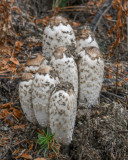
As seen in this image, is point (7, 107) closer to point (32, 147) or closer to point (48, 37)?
point (32, 147)

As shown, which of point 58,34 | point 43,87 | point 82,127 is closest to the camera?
point 43,87

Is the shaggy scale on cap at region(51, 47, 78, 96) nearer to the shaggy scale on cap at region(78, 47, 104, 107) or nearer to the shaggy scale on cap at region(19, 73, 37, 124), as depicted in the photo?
the shaggy scale on cap at region(78, 47, 104, 107)

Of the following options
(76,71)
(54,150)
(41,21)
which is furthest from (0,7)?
(54,150)

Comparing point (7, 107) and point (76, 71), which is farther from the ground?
point (76, 71)

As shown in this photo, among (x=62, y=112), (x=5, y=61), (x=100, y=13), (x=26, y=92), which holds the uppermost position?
(x=100, y=13)

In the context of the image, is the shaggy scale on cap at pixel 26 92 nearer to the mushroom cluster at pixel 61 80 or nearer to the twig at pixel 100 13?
the mushroom cluster at pixel 61 80

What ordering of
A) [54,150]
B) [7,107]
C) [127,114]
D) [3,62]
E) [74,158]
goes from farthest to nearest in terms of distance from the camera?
[3,62] → [7,107] → [127,114] → [74,158] → [54,150]

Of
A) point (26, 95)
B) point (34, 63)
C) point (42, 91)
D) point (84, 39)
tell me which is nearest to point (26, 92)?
point (26, 95)

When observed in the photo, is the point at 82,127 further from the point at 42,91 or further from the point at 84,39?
the point at 84,39

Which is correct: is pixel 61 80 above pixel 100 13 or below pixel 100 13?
below
